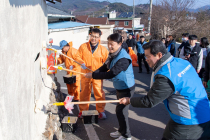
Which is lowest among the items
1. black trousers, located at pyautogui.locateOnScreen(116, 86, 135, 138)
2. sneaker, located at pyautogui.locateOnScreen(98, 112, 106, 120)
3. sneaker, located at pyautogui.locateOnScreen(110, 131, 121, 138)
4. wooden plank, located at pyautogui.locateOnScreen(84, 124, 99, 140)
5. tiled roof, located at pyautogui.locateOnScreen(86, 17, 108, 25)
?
wooden plank, located at pyautogui.locateOnScreen(84, 124, 99, 140)

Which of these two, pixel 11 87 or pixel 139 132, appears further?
pixel 139 132

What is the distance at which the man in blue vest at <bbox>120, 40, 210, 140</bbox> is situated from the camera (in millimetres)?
1930

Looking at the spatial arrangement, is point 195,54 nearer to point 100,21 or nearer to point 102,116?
point 102,116

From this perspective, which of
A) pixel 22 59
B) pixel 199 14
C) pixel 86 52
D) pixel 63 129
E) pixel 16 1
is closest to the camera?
pixel 16 1

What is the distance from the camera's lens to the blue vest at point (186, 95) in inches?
75.6

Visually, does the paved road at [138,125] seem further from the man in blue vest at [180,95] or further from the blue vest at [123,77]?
the man in blue vest at [180,95]

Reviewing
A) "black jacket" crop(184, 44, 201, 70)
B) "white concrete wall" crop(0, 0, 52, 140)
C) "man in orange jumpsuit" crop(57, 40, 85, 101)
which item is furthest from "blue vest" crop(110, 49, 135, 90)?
"black jacket" crop(184, 44, 201, 70)

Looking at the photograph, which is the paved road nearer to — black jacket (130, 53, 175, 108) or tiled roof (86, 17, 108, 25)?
black jacket (130, 53, 175, 108)

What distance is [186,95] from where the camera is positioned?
194 centimetres

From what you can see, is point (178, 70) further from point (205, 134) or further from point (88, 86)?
point (88, 86)

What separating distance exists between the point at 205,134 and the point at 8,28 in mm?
2303

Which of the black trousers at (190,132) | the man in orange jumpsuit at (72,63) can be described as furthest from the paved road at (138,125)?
the black trousers at (190,132)

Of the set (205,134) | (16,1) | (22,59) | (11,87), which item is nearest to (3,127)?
(11,87)

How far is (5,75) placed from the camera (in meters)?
1.41
